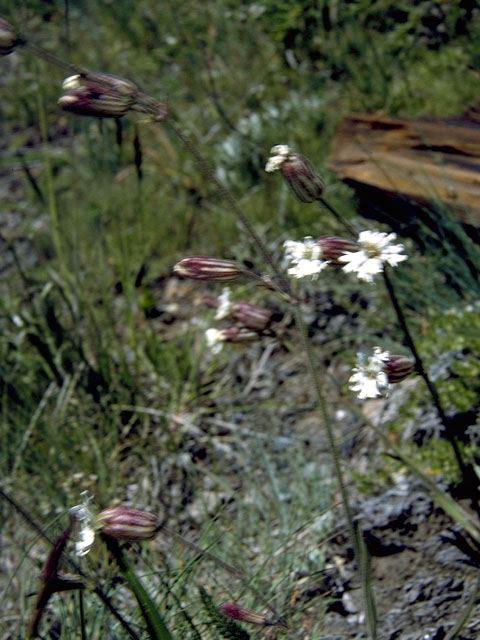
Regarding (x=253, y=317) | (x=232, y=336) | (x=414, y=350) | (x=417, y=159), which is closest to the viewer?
(x=414, y=350)

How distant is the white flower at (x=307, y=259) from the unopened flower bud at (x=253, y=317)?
0.73 ft

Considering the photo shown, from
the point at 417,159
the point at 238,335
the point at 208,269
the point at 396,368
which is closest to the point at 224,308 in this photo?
the point at 238,335

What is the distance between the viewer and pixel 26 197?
4305 millimetres

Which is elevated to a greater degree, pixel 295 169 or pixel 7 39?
pixel 7 39

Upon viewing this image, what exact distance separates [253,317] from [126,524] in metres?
0.53

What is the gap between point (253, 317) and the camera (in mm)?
1599

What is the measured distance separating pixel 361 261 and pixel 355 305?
133 cm

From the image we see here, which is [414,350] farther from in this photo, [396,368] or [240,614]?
[240,614]

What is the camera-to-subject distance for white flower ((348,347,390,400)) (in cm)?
137

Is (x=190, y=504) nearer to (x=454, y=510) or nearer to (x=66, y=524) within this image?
(x=66, y=524)

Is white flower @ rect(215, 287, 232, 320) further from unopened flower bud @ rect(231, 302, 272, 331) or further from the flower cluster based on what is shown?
the flower cluster

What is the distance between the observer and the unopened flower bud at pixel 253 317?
1.60 m

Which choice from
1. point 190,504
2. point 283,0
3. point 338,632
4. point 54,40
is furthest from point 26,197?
point 338,632

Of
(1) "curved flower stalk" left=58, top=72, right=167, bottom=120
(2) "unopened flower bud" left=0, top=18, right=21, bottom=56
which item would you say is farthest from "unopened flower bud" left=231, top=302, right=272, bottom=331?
(2) "unopened flower bud" left=0, top=18, right=21, bottom=56
